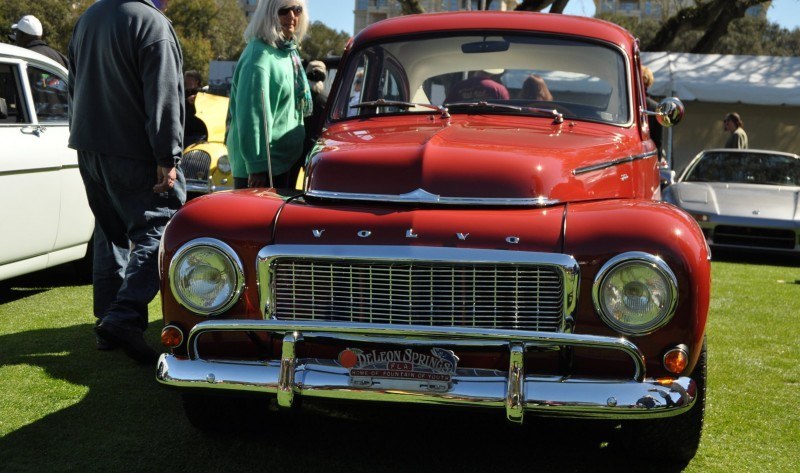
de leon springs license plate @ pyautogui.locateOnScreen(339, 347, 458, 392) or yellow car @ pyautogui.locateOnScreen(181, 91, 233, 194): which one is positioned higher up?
de leon springs license plate @ pyautogui.locateOnScreen(339, 347, 458, 392)

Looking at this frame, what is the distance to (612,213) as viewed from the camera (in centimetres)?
316

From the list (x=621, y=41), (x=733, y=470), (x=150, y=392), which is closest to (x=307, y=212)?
(x=150, y=392)

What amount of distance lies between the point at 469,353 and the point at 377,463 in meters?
0.70

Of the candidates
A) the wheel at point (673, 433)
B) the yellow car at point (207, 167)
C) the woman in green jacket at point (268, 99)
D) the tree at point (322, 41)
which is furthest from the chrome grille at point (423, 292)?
the tree at point (322, 41)

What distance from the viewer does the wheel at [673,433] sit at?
3.30 meters

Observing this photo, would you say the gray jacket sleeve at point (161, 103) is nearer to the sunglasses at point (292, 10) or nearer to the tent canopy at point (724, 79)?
A: the sunglasses at point (292, 10)

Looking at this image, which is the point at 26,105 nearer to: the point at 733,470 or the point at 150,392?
the point at 150,392

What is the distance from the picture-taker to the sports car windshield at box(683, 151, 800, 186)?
11.2 metres

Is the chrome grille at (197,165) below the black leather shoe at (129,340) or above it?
below

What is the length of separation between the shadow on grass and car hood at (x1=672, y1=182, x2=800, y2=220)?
22.7 feet

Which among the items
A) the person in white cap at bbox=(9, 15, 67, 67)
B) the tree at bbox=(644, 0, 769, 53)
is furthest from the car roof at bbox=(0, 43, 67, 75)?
the tree at bbox=(644, 0, 769, 53)

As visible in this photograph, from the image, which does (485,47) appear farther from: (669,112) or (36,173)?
(36,173)

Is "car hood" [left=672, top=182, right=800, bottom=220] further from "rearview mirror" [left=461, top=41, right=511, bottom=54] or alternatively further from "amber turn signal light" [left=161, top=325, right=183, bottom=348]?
"amber turn signal light" [left=161, top=325, right=183, bottom=348]

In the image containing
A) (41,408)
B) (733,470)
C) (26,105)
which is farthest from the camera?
(26,105)
